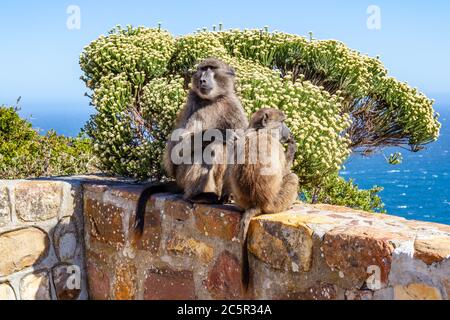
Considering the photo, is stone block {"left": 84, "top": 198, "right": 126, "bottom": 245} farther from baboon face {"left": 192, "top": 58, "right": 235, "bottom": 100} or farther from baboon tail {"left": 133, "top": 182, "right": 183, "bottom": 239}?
baboon face {"left": 192, "top": 58, "right": 235, "bottom": 100}

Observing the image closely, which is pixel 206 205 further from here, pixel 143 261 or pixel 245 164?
pixel 143 261

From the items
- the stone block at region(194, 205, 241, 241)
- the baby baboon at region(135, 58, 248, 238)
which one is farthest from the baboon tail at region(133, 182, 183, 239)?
the stone block at region(194, 205, 241, 241)

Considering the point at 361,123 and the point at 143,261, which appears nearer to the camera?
the point at 143,261

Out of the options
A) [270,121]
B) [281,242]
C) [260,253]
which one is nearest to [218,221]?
[260,253]

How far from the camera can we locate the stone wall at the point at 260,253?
2406mm

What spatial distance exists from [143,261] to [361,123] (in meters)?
4.67

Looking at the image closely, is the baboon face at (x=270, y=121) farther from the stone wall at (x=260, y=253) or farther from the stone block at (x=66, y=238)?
the stone block at (x=66, y=238)

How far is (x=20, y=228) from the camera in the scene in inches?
146

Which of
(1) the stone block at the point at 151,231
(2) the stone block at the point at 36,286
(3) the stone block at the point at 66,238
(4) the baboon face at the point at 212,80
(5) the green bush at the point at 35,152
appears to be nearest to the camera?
(1) the stone block at the point at 151,231

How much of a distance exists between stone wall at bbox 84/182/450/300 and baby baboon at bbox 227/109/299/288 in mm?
89

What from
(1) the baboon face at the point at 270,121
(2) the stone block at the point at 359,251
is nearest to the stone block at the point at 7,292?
(1) the baboon face at the point at 270,121

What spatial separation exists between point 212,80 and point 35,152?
445cm

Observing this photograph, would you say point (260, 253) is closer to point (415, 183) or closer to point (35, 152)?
point (35, 152)
